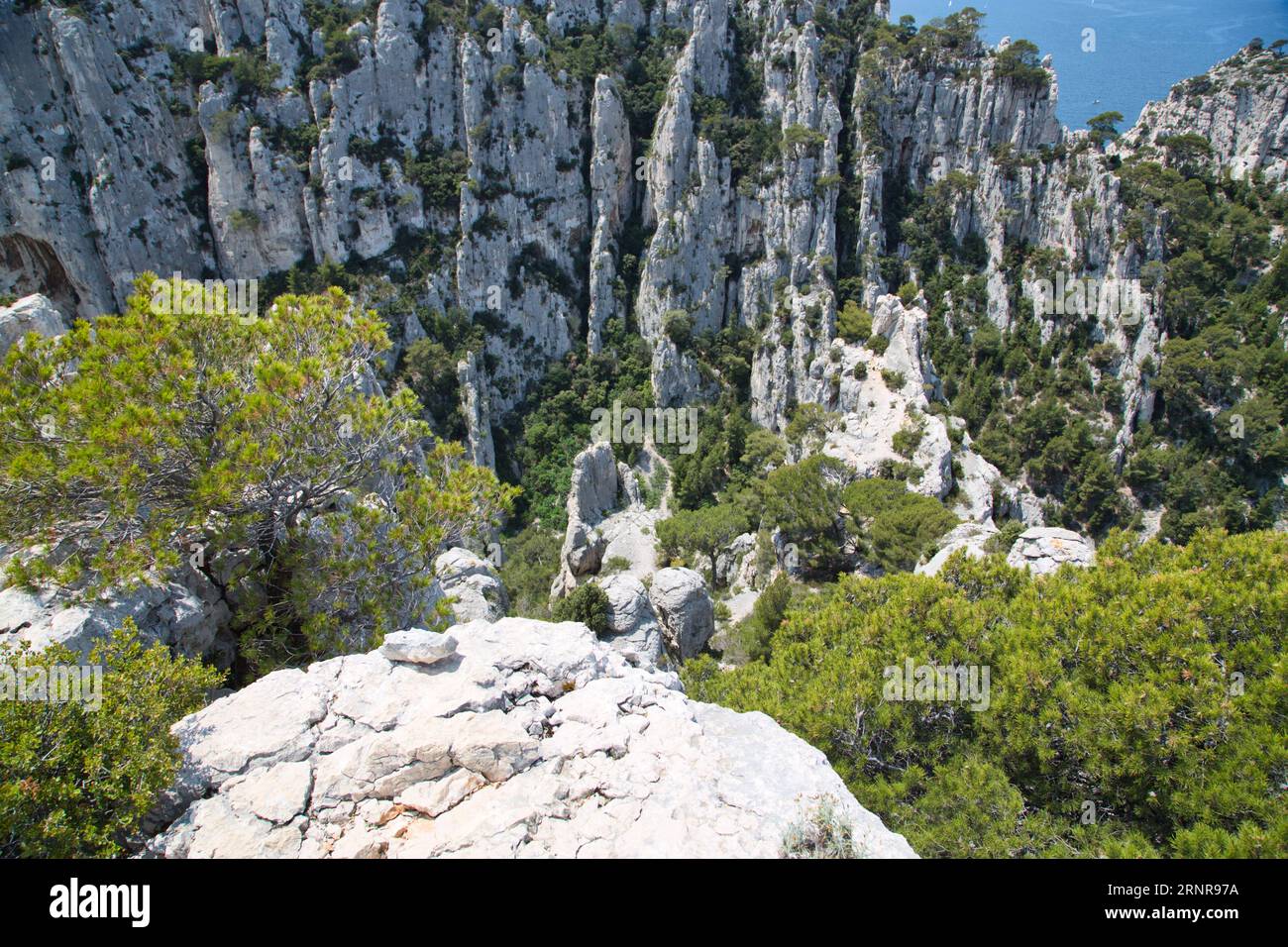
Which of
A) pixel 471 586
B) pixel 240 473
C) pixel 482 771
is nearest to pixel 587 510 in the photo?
pixel 471 586

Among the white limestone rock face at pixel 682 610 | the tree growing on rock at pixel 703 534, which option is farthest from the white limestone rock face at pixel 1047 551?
the tree growing on rock at pixel 703 534

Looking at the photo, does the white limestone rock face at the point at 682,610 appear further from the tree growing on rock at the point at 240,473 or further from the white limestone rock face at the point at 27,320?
the white limestone rock face at the point at 27,320

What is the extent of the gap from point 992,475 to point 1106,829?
37.2 metres

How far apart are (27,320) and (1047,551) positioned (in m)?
29.2

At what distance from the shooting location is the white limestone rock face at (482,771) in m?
5.87

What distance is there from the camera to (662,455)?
50938 millimetres

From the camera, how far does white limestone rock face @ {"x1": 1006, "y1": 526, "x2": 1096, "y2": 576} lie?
18.1 metres

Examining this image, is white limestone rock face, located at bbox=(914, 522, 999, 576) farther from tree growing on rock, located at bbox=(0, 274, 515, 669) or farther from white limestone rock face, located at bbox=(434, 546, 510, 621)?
tree growing on rock, located at bbox=(0, 274, 515, 669)

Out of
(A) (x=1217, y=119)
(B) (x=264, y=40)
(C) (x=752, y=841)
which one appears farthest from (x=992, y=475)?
(B) (x=264, y=40)

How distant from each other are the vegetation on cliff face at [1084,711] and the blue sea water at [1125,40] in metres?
62.2

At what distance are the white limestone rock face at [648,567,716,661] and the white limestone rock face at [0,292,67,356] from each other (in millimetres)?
20529

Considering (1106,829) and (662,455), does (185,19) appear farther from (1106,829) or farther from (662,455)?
(1106,829)

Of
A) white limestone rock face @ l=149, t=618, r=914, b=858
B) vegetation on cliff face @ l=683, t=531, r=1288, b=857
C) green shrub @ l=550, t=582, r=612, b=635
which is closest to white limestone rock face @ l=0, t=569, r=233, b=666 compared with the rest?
white limestone rock face @ l=149, t=618, r=914, b=858

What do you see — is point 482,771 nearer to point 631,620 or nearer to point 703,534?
point 631,620
